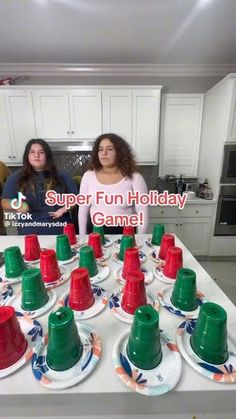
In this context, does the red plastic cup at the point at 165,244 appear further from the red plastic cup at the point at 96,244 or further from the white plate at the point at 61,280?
the white plate at the point at 61,280

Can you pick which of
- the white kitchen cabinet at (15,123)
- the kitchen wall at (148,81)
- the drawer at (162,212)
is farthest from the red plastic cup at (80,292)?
the kitchen wall at (148,81)

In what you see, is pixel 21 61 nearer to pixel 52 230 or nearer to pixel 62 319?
pixel 52 230

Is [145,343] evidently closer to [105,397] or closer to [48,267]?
[105,397]

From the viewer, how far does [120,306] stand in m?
0.51

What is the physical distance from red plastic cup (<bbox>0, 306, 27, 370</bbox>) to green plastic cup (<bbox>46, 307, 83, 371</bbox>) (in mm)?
64

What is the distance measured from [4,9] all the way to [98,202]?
57.6 inches

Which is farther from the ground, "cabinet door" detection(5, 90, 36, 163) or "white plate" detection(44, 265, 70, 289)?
"cabinet door" detection(5, 90, 36, 163)

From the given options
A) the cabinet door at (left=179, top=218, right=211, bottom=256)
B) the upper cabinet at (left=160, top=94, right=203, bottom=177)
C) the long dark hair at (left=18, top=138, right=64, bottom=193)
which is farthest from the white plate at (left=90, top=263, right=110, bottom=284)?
the upper cabinet at (left=160, top=94, right=203, bottom=177)

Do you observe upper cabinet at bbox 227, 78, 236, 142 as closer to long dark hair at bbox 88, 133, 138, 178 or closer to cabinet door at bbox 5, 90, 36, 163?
long dark hair at bbox 88, 133, 138, 178

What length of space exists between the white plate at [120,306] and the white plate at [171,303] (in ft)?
0.07

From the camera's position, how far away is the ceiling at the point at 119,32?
1.36 m

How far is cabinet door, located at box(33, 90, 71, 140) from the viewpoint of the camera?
2.13 meters

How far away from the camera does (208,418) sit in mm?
370

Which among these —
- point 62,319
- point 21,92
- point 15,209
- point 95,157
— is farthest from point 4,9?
point 62,319
